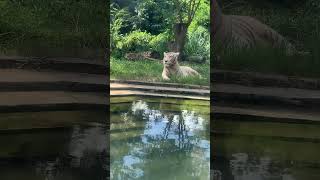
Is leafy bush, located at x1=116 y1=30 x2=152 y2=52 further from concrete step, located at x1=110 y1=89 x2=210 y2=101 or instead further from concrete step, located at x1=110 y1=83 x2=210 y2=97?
concrete step, located at x1=110 y1=89 x2=210 y2=101

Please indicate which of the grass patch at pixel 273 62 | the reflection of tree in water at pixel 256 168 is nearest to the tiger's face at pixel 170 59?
the grass patch at pixel 273 62

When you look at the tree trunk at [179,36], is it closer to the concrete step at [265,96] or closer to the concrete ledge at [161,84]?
the concrete ledge at [161,84]

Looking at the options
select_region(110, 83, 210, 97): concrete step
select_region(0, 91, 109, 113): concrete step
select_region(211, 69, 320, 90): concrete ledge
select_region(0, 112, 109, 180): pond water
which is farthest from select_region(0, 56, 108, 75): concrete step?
select_region(110, 83, 210, 97): concrete step

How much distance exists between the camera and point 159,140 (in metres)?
6.29

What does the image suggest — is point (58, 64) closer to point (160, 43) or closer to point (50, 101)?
point (50, 101)

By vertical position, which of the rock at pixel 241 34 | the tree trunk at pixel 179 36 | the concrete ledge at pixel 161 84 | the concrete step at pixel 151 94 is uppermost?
the tree trunk at pixel 179 36

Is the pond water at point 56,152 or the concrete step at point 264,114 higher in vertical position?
the concrete step at point 264,114

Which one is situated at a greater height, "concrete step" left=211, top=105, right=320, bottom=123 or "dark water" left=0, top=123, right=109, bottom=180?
"concrete step" left=211, top=105, right=320, bottom=123

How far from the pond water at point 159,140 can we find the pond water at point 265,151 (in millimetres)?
833

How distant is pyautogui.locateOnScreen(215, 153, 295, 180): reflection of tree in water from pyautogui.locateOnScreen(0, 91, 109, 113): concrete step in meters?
1.32

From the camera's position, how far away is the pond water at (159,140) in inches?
191

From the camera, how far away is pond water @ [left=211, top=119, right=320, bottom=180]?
3480mm

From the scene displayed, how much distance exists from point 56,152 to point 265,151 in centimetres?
191

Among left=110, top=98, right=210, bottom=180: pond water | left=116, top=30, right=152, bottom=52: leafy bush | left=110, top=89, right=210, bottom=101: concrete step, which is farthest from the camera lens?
left=116, top=30, right=152, bottom=52: leafy bush
